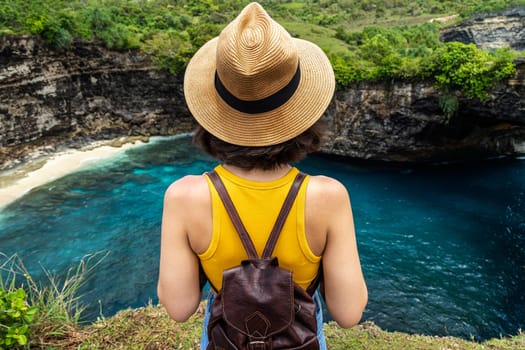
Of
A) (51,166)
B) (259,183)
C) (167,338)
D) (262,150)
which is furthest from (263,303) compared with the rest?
A: (51,166)

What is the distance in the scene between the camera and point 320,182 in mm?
1224

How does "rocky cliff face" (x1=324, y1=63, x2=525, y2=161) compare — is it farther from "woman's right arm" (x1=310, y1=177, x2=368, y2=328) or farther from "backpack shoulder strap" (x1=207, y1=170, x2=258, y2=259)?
"backpack shoulder strap" (x1=207, y1=170, x2=258, y2=259)

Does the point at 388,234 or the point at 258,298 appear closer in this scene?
the point at 258,298

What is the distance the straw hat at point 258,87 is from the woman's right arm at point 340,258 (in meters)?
0.27

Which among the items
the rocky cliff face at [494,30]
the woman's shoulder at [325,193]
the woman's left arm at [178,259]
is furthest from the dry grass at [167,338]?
the rocky cliff face at [494,30]

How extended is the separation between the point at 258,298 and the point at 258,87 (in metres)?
0.72

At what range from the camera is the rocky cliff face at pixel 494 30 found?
29.9 metres

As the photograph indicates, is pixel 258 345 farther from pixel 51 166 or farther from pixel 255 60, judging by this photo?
pixel 51 166

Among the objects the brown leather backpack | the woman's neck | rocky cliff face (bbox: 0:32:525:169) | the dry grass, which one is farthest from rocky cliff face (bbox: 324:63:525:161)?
the brown leather backpack

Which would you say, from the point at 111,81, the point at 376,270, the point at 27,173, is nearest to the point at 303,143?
the point at 376,270

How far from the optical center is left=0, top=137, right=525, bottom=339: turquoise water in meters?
9.32

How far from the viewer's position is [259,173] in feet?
4.23

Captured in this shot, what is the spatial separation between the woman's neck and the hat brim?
0.10 metres

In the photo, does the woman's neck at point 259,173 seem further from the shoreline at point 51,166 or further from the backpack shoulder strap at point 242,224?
the shoreline at point 51,166
